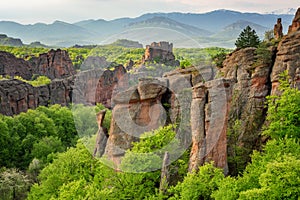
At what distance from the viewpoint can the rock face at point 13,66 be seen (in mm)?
121125

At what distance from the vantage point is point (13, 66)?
4850 inches

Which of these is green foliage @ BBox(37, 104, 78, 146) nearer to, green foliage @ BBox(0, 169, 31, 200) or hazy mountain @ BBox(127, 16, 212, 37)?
hazy mountain @ BBox(127, 16, 212, 37)

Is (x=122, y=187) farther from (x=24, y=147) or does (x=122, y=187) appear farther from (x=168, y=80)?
(x=24, y=147)

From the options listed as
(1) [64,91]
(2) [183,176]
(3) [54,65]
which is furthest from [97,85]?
(2) [183,176]

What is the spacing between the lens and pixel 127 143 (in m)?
35.1

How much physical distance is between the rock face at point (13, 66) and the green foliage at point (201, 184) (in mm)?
107137

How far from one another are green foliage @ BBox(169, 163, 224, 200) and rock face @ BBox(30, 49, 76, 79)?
110374 millimetres

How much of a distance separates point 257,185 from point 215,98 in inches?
292

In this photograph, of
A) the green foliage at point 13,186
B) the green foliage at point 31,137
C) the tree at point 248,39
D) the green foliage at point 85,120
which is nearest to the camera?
the green foliage at point 13,186

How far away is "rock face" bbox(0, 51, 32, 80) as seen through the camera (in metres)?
121

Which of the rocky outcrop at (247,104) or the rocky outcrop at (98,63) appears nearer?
the rocky outcrop at (247,104)

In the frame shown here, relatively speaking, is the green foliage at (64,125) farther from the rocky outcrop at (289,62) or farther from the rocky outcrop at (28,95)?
the rocky outcrop at (289,62)

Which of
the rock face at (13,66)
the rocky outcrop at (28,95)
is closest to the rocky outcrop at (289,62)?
the rocky outcrop at (28,95)

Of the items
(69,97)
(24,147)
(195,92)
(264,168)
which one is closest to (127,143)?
(195,92)
